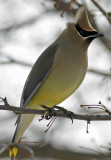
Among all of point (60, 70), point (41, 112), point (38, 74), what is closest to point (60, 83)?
point (60, 70)

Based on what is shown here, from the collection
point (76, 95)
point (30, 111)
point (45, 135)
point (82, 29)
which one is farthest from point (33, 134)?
point (30, 111)

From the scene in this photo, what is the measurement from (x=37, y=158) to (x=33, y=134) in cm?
99

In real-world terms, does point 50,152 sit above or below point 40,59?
below

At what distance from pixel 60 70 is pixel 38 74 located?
397mm

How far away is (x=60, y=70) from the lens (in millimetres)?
5066

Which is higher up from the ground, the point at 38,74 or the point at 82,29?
the point at 82,29

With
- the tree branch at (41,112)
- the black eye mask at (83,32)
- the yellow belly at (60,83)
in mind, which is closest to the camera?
the tree branch at (41,112)

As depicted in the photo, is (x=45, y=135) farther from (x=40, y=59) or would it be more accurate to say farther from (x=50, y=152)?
(x=40, y=59)

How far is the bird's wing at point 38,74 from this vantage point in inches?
207

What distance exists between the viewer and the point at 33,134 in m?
7.95

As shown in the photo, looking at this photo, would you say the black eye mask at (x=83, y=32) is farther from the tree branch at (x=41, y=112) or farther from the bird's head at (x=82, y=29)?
the tree branch at (x=41, y=112)

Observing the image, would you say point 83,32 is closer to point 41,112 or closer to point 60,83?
point 60,83

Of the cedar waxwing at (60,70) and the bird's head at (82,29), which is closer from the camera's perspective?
the cedar waxwing at (60,70)

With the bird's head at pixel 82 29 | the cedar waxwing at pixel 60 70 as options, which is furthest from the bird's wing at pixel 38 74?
the bird's head at pixel 82 29
